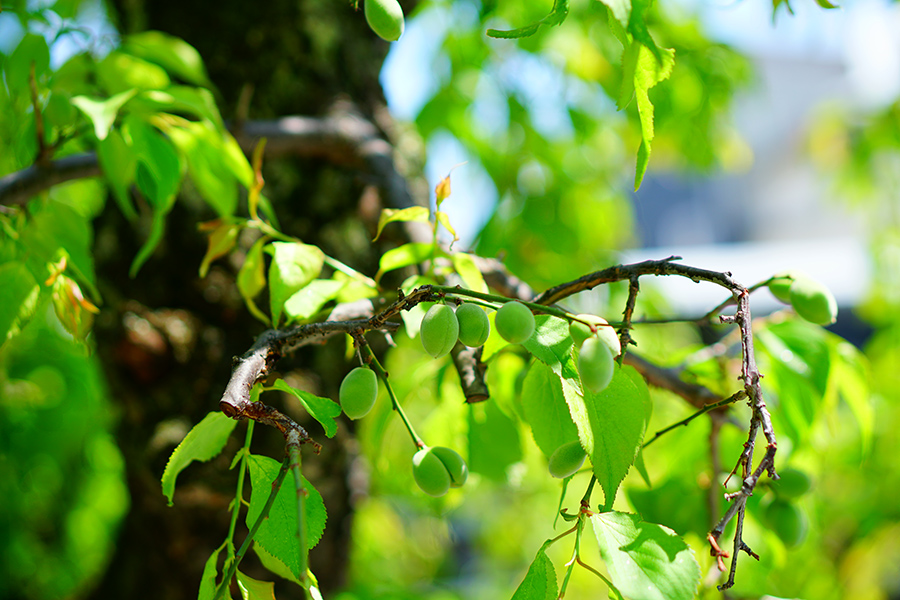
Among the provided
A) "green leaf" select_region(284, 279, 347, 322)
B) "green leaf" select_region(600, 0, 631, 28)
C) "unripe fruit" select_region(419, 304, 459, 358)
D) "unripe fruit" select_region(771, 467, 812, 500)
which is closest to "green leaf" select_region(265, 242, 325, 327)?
"green leaf" select_region(284, 279, 347, 322)

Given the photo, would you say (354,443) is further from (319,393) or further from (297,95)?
(297,95)

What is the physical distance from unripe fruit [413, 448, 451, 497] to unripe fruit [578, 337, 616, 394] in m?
0.09

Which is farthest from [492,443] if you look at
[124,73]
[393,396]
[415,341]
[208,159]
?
[124,73]

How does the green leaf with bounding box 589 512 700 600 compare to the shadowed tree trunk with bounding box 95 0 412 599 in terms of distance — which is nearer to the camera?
the green leaf with bounding box 589 512 700 600

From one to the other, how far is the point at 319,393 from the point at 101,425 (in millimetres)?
692

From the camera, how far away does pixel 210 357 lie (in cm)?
68

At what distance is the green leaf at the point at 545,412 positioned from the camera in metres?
0.33

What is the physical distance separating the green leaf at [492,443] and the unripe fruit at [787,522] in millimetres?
181

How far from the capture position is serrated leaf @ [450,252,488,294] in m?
0.37

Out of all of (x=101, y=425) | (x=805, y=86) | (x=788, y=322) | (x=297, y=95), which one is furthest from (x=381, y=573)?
(x=805, y=86)

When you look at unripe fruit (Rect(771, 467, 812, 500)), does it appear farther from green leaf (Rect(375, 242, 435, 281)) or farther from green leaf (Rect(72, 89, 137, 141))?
green leaf (Rect(72, 89, 137, 141))

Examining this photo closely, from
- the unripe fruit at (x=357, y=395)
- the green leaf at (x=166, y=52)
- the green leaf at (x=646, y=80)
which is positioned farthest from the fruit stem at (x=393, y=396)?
the green leaf at (x=166, y=52)

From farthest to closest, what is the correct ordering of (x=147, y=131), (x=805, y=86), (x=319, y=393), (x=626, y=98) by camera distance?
(x=805, y=86) < (x=319, y=393) < (x=147, y=131) < (x=626, y=98)

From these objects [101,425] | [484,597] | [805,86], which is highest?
[805,86]
